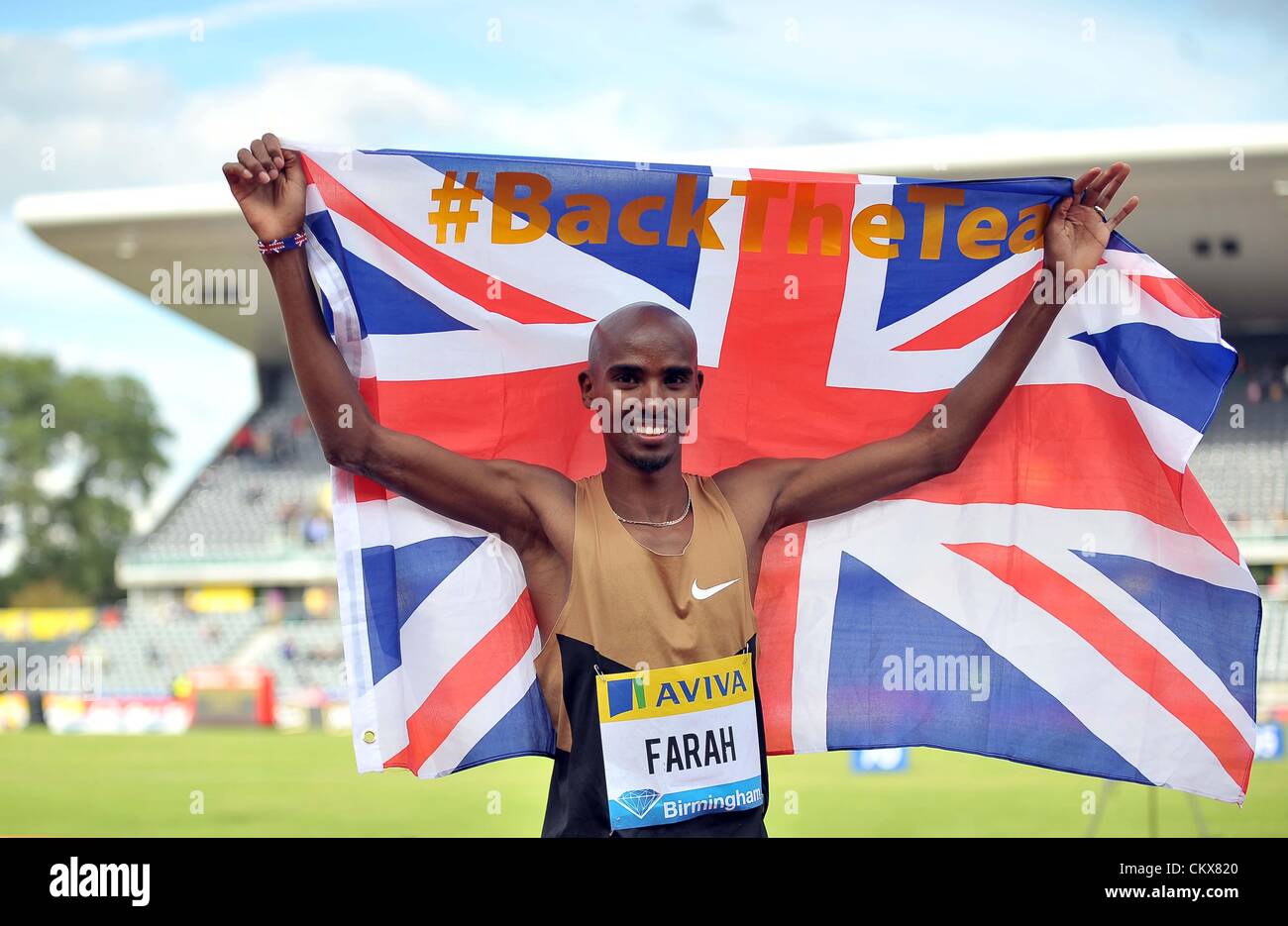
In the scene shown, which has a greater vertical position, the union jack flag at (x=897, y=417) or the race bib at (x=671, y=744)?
the union jack flag at (x=897, y=417)

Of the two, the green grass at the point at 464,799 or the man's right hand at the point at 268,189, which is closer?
the man's right hand at the point at 268,189

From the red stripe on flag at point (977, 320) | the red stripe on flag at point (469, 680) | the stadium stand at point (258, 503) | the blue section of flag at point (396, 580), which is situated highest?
the stadium stand at point (258, 503)

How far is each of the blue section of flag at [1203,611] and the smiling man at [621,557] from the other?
147cm

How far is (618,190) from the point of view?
13.2 feet

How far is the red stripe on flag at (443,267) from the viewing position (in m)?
3.80

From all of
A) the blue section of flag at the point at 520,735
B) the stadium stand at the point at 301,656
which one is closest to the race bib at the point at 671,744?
the blue section of flag at the point at 520,735

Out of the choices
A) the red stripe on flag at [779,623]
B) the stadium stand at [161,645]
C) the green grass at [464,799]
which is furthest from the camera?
the stadium stand at [161,645]

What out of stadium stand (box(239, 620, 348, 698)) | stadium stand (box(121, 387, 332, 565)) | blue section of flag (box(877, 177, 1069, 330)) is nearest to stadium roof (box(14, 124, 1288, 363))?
stadium stand (box(121, 387, 332, 565))

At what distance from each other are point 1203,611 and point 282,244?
3231mm

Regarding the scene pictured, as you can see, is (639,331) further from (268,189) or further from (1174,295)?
(1174,295)

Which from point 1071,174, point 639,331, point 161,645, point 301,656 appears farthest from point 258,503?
point 639,331

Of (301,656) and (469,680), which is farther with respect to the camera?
(301,656)

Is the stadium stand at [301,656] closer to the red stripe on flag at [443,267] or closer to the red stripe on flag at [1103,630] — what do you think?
the red stripe on flag at [443,267]
